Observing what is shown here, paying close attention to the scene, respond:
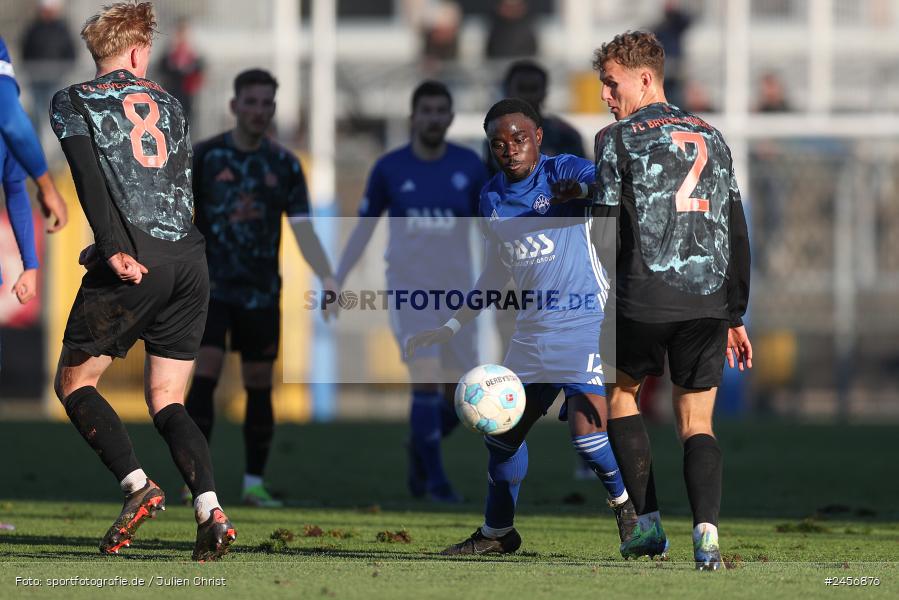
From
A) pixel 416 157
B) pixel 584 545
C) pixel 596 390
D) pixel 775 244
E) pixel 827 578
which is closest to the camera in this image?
pixel 827 578

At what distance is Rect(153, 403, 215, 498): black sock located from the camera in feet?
19.8

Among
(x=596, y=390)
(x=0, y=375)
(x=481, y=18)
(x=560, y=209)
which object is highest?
(x=481, y=18)

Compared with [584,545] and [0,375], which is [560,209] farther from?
[0,375]

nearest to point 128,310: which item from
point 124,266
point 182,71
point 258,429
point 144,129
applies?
point 124,266

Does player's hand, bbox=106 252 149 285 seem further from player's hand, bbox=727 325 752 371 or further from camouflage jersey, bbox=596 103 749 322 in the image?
player's hand, bbox=727 325 752 371

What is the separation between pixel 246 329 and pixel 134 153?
287 centimetres

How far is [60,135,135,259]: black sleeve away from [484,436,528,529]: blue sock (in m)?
1.82

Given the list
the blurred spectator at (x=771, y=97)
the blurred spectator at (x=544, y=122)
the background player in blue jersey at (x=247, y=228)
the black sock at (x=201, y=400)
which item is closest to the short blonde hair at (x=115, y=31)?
the background player in blue jersey at (x=247, y=228)

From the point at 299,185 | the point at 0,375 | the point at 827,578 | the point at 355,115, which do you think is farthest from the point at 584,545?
the point at 355,115

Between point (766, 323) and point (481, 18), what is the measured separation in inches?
390

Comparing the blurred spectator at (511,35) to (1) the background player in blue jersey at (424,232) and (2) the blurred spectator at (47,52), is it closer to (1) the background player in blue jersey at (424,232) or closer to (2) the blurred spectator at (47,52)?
(2) the blurred spectator at (47,52)

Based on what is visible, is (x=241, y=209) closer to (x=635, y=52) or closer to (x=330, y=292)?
(x=330, y=292)

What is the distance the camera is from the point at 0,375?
1770cm

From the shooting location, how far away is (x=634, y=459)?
6062 mm
